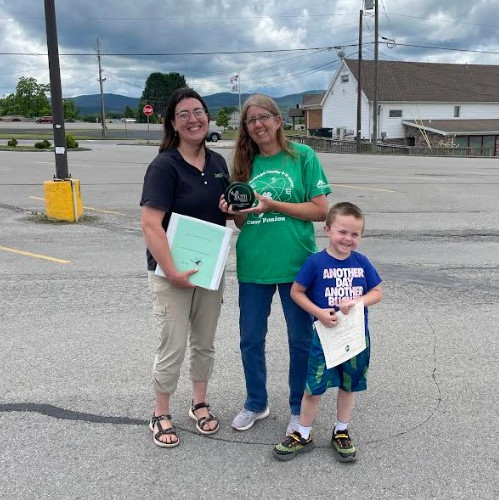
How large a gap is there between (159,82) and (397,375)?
127133 mm

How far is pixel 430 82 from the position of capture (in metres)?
49.7

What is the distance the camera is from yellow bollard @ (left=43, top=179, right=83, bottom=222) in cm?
980

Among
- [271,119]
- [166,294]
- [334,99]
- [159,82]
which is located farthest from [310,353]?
[159,82]

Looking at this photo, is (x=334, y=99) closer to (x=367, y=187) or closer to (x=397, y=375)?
(x=367, y=187)

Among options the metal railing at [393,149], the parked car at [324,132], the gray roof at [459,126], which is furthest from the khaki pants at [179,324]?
the parked car at [324,132]

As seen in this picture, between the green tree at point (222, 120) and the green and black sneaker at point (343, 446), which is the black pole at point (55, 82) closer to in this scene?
the green and black sneaker at point (343, 446)

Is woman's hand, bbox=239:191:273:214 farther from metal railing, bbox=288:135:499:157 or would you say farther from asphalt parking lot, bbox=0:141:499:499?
metal railing, bbox=288:135:499:157

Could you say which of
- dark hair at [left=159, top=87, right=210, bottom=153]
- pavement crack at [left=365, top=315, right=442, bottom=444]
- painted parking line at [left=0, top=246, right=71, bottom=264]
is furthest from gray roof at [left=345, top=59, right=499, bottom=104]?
dark hair at [left=159, top=87, right=210, bottom=153]

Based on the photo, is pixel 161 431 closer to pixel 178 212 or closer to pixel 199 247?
pixel 199 247

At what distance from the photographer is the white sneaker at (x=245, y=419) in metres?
3.27

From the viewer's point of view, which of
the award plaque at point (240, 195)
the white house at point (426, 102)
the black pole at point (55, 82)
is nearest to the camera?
the award plaque at point (240, 195)

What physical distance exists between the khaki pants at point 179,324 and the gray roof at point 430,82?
153 ft

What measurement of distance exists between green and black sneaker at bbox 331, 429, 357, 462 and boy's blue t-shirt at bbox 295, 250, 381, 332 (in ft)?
2.23

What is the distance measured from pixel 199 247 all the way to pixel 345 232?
76 cm
